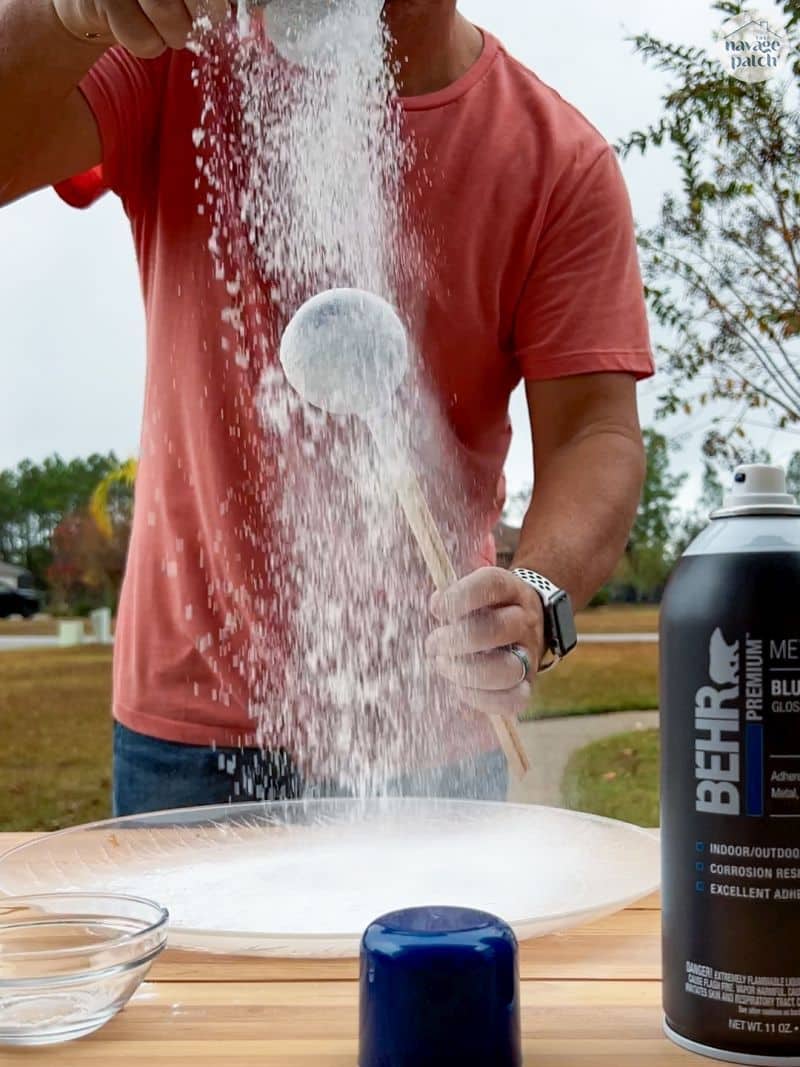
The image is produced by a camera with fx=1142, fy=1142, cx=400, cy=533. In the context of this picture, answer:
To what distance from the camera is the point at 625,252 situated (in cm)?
125

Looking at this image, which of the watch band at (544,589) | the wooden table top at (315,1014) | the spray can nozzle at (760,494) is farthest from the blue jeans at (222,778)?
the spray can nozzle at (760,494)

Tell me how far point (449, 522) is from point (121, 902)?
709 mm

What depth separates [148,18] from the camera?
80cm

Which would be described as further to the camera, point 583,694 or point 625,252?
point 583,694

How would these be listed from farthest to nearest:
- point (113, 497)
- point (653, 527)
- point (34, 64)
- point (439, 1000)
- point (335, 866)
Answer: point (113, 497), point (653, 527), point (34, 64), point (335, 866), point (439, 1000)

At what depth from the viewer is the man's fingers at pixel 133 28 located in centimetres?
80

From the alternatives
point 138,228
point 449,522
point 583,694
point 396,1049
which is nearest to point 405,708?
point 449,522

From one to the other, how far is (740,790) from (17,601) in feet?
7.97

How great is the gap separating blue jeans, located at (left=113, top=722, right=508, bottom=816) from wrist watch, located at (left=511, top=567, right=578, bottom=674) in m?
0.22

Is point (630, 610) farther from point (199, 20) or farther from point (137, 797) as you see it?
point (199, 20)

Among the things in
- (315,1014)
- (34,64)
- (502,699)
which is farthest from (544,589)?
A: (34,64)

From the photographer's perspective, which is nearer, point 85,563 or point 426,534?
point 426,534

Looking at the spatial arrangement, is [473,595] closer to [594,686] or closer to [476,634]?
[476,634]

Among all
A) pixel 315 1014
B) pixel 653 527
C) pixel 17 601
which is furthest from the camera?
pixel 17 601
